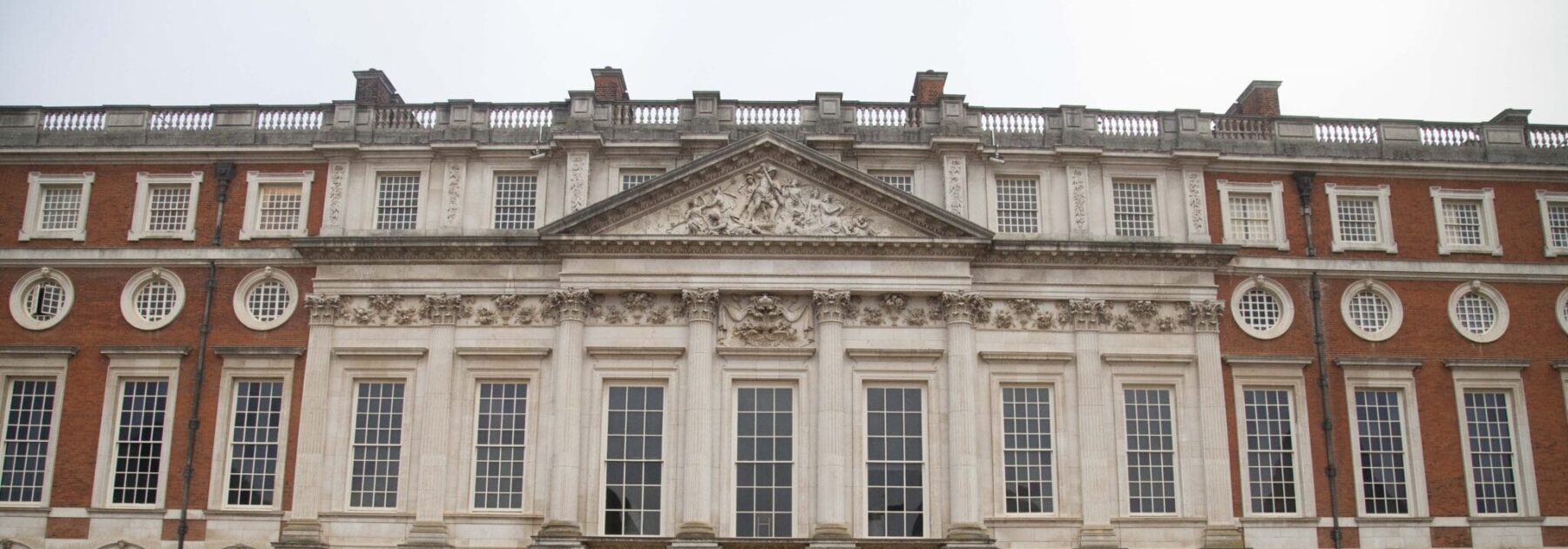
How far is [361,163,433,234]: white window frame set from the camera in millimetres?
29188

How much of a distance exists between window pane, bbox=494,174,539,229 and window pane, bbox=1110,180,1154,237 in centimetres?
1241

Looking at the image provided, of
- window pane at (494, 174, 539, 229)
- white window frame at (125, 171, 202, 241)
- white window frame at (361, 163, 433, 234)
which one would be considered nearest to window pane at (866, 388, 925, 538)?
window pane at (494, 174, 539, 229)

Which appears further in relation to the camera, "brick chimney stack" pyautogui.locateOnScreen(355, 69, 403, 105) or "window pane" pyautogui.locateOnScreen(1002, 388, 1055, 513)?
"brick chimney stack" pyautogui.locateOnScreen(355, 69, 403, 105)

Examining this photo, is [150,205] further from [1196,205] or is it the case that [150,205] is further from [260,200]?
[1196,205]

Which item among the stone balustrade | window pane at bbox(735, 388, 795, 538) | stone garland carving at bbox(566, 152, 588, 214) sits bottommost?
window pane at bbox(735, 388, 795, 538)

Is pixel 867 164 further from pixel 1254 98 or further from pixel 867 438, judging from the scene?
pixel 1254 98

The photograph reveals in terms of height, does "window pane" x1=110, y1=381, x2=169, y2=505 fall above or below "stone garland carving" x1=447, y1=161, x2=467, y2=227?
below

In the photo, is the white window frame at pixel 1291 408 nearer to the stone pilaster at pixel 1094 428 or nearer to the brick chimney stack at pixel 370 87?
the stone pilaster at pixel 1094 428

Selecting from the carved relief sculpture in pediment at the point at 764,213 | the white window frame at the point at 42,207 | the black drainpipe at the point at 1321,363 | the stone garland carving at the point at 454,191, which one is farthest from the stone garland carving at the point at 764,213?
the white window frame at the point at 42,207

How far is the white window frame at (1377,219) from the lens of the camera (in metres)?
29.3

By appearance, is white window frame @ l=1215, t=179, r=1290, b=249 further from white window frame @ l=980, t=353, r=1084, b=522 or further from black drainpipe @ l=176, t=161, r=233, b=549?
black drainpipe @ l=176, t=161, r=233, b=549

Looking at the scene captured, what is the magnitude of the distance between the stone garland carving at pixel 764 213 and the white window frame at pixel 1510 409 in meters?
12.5

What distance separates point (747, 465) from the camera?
27.5 m

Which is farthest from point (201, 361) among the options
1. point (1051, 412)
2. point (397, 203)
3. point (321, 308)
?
point (1051, 412)
